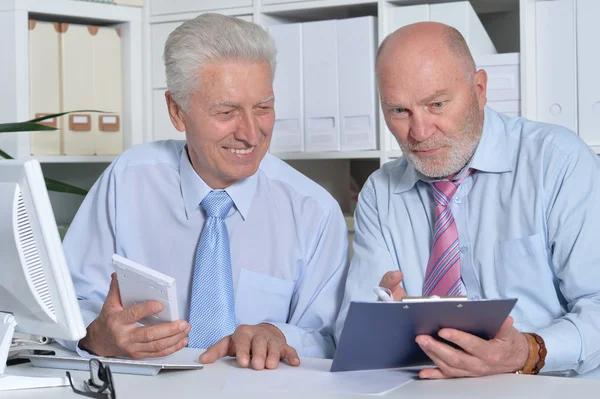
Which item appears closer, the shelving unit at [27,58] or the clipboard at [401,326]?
the clipboard at [401,326]

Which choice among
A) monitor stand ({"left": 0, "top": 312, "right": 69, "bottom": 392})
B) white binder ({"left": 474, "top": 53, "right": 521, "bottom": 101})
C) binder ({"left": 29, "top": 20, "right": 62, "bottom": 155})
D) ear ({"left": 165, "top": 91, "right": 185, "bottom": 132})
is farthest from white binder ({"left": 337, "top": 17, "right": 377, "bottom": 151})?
monitor stand ({"left": 0, "top": 312, "right": 69, "bottom": 392})

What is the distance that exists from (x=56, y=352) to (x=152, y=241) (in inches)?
15.0

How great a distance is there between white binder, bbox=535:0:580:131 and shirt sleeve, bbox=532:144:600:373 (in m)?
0.66

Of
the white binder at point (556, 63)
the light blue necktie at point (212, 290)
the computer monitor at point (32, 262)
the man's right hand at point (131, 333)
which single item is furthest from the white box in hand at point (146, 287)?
the white binder at point (556, 63)

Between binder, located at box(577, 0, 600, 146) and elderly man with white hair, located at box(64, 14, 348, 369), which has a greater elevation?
binder, located at box(577, 0, 600, 146)

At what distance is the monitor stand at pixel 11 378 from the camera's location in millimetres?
1273

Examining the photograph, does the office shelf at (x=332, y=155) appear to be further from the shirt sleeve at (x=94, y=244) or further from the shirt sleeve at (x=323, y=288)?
the shirt sleeve at (x=94, y=244)

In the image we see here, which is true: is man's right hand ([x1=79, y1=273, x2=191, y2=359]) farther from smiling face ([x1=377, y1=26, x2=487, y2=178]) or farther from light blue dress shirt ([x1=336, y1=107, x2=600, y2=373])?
smiling face ([x1=377, y1=26, x2=487, y2=178])

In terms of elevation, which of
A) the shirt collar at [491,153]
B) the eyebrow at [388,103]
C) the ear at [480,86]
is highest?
the ear at [480,86]

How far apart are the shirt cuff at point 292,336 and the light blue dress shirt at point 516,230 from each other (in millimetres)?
85

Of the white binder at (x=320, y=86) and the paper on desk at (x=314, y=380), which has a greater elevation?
the white binder at (x=320, y=86)

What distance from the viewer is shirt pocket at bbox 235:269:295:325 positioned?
6.00ft

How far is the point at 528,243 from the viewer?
165 cm

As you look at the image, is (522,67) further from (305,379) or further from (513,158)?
(305,379)
